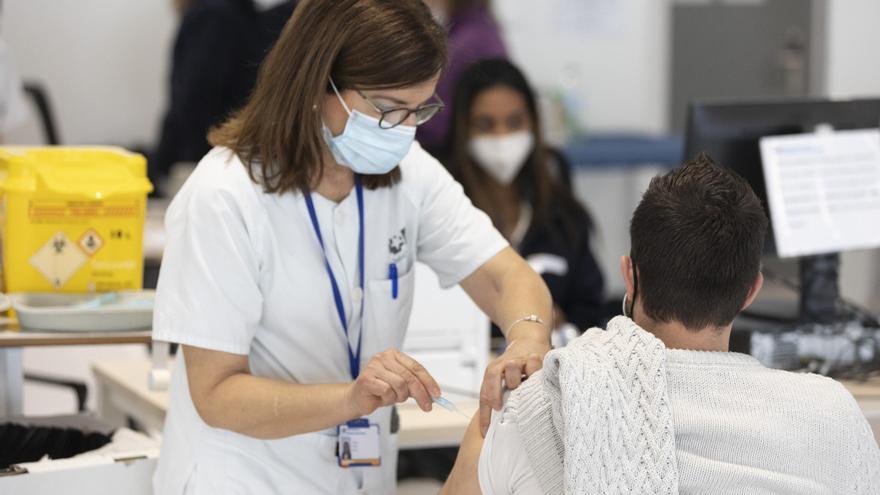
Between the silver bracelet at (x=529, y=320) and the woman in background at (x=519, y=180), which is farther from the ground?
the silver bracelet at (x=529, y=320)

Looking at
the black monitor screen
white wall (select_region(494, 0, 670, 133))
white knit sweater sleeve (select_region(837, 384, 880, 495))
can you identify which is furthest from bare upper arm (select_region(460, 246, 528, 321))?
white wall (select_region(494, 0, 670, 133))

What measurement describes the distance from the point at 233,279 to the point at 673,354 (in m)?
0.62

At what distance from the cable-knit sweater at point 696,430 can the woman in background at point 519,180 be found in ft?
5.78

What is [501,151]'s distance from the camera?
10.6 feet

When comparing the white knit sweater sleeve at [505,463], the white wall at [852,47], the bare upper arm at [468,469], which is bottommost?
the white wall at [852,47]

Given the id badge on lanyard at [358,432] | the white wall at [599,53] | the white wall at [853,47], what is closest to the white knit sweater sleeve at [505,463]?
the id badge on lanyard at [358,432]

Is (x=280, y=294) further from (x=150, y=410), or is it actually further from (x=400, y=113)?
(x=150, y=410)

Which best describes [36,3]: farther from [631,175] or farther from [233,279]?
[233,279]

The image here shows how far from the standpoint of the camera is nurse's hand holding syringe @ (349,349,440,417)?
157 centimetres

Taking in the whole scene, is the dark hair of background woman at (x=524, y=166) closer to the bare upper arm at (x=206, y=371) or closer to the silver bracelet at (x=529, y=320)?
the silver bracelet at (x=529, y=320)

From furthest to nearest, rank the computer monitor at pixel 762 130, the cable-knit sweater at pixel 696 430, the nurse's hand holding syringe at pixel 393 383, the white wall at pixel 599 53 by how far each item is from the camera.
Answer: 1. the white wall at pixel 599 53
2. the computer monitor at pixel 762 130
3. the nurse's hand holding syringe at pixel 393 383
4. the cable-knit sweater at pixel 696 430

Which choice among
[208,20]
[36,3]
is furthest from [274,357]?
[36,3]

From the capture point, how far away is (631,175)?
574 centimetres

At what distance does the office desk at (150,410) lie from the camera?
229 centimetres
